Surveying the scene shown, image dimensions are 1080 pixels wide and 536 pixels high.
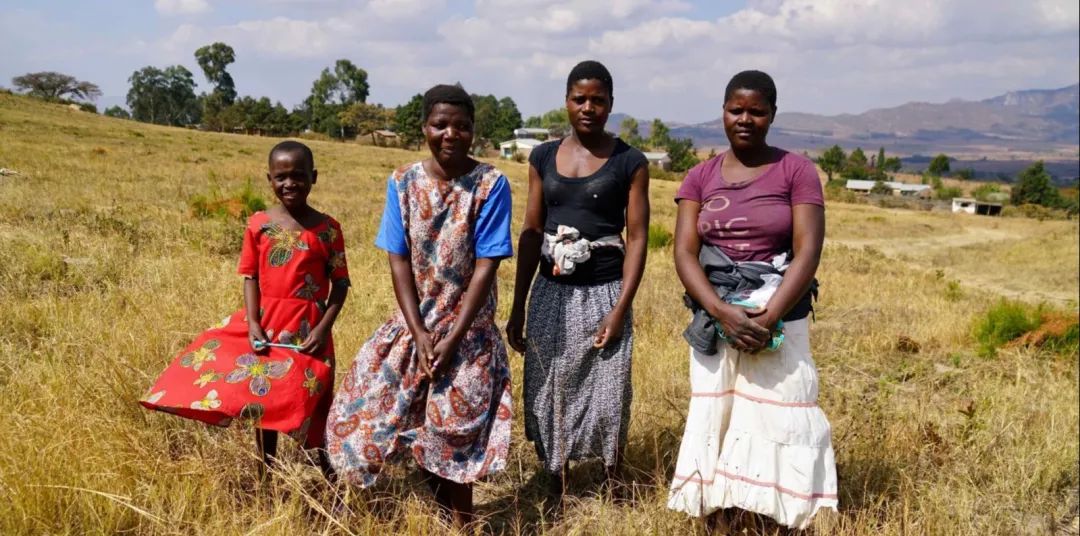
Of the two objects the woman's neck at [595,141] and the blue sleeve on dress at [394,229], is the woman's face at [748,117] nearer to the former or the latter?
the woman's neck at [595,141]

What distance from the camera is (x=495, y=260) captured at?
229 cm

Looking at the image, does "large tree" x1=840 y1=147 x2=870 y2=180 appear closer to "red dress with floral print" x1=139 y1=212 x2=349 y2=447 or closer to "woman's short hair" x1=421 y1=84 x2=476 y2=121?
"woman's short hair" x1=421 y1=84 x2=476 y2=121

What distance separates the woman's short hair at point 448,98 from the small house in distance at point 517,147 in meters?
46.9

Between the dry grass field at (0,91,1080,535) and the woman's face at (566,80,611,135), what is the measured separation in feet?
4.57

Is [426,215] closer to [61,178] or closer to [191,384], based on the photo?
[191,384]

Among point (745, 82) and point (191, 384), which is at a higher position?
point (745, 82)

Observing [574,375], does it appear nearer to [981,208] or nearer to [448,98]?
[448,98]

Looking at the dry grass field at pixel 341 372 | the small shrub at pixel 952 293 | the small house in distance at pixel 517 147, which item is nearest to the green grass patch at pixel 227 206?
the dry grass field at pixel 341 372

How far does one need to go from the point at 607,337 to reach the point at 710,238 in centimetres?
54

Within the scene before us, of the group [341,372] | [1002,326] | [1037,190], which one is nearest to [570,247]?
[341,372]

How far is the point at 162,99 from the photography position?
6794 centimetres

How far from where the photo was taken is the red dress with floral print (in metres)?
2.24

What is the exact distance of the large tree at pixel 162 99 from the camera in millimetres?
67125

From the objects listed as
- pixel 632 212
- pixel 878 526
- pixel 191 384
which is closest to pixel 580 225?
pixel 632 212
